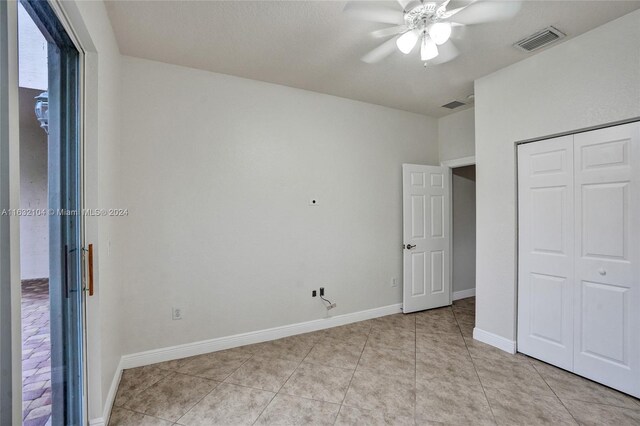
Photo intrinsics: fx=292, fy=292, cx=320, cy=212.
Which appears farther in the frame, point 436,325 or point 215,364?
point 436,325

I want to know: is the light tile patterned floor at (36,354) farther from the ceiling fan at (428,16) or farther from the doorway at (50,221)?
the ceiling fan at (428,16)

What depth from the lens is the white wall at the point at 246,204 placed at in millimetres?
2643

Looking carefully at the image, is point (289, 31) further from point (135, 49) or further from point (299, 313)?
point (299, 313)

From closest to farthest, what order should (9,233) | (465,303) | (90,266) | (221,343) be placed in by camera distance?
(9,233), (90,266), (221,343), (465,303)

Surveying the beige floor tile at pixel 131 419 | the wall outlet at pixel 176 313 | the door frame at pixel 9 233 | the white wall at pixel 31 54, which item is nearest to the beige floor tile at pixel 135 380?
the beige floor tile at pixel 131 419

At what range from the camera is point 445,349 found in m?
2.90

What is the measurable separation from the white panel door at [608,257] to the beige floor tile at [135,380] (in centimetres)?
349

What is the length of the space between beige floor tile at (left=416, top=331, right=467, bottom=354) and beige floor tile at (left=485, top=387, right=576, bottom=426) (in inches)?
27.3

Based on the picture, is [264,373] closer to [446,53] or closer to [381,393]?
[381,393]

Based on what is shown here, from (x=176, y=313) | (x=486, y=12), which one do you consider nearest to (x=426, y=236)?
(x=486, y=12)

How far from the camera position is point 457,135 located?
13.5ft

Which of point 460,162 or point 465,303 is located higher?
point 460,162

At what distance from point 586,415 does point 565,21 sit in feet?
9.13

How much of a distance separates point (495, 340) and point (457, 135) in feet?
8.74
